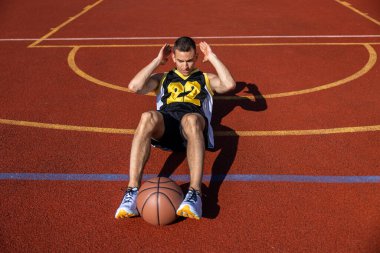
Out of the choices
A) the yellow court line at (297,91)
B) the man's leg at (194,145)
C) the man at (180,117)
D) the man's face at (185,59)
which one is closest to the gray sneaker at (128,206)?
the man at (180,117)

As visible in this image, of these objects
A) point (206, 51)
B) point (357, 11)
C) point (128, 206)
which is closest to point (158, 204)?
point (128, 206)

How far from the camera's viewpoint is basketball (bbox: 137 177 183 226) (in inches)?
155

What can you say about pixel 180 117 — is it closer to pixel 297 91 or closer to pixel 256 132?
pixel 256 132

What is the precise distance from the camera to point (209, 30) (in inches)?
432

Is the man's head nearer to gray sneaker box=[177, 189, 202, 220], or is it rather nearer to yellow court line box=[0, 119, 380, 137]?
yellow court line box=[0, 119, 380, 137]

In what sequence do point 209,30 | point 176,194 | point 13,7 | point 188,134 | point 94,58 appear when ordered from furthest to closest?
1. point 13,7
2. point 209,30
3. point 94,58
4. point 188,134
5. point 176,194

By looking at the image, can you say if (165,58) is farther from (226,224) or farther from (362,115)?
(362,115)

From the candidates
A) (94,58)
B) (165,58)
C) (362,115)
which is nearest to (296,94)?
(362,115)

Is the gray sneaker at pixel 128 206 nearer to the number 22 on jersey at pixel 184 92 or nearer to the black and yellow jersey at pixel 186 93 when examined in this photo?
the black and yellow jersey at pixel 186 93

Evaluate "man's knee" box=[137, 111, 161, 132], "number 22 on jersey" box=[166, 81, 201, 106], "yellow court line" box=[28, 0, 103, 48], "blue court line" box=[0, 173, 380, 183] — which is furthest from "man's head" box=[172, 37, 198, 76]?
"yellow court line" box=[28, 0, 103, 48]

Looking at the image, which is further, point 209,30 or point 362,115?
point 209,30

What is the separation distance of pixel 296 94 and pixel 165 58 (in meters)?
2.69

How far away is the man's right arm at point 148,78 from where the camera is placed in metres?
5.06

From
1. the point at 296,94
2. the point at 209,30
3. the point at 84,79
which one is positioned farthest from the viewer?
the point at 209,30
